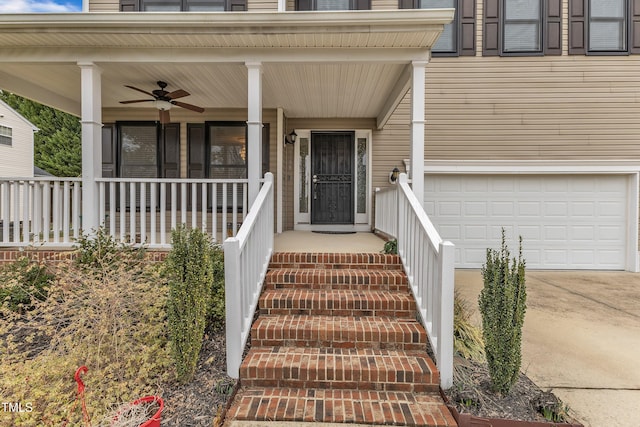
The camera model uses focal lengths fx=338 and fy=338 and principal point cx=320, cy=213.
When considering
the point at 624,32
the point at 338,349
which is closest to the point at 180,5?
the point at 338,349

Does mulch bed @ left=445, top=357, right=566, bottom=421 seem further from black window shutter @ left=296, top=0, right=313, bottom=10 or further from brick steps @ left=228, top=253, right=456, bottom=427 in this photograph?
black window shutter @ left=296, top=0, right=313, bottom=10

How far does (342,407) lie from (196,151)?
582cm

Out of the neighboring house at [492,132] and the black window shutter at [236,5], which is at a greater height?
the black window shutter at [236,5]

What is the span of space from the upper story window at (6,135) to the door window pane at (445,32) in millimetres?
16762

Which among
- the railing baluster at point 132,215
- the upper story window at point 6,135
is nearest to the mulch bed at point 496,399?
the railing baluster at point 132,215

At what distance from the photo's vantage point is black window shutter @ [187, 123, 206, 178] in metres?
6.85

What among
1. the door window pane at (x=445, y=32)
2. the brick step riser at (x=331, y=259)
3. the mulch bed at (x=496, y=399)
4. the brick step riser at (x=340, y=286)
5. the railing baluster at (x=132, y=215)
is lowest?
the mulch bed at (x=496, y=399)

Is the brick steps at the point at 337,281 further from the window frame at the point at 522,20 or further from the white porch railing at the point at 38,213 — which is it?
the window frame at the point at 522,20

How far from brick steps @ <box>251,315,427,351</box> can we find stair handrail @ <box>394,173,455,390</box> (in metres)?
0.19

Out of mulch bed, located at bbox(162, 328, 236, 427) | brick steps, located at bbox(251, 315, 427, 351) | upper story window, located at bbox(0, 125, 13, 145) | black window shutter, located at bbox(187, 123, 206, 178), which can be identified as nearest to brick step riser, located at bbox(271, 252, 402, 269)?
brick steps, located at bbox(251, 315, 427, 351)

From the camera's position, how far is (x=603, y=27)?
671 centimetres

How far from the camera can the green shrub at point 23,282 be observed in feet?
12.1

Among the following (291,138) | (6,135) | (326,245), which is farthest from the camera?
(6,135)

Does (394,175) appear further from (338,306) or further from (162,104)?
(162,104)
